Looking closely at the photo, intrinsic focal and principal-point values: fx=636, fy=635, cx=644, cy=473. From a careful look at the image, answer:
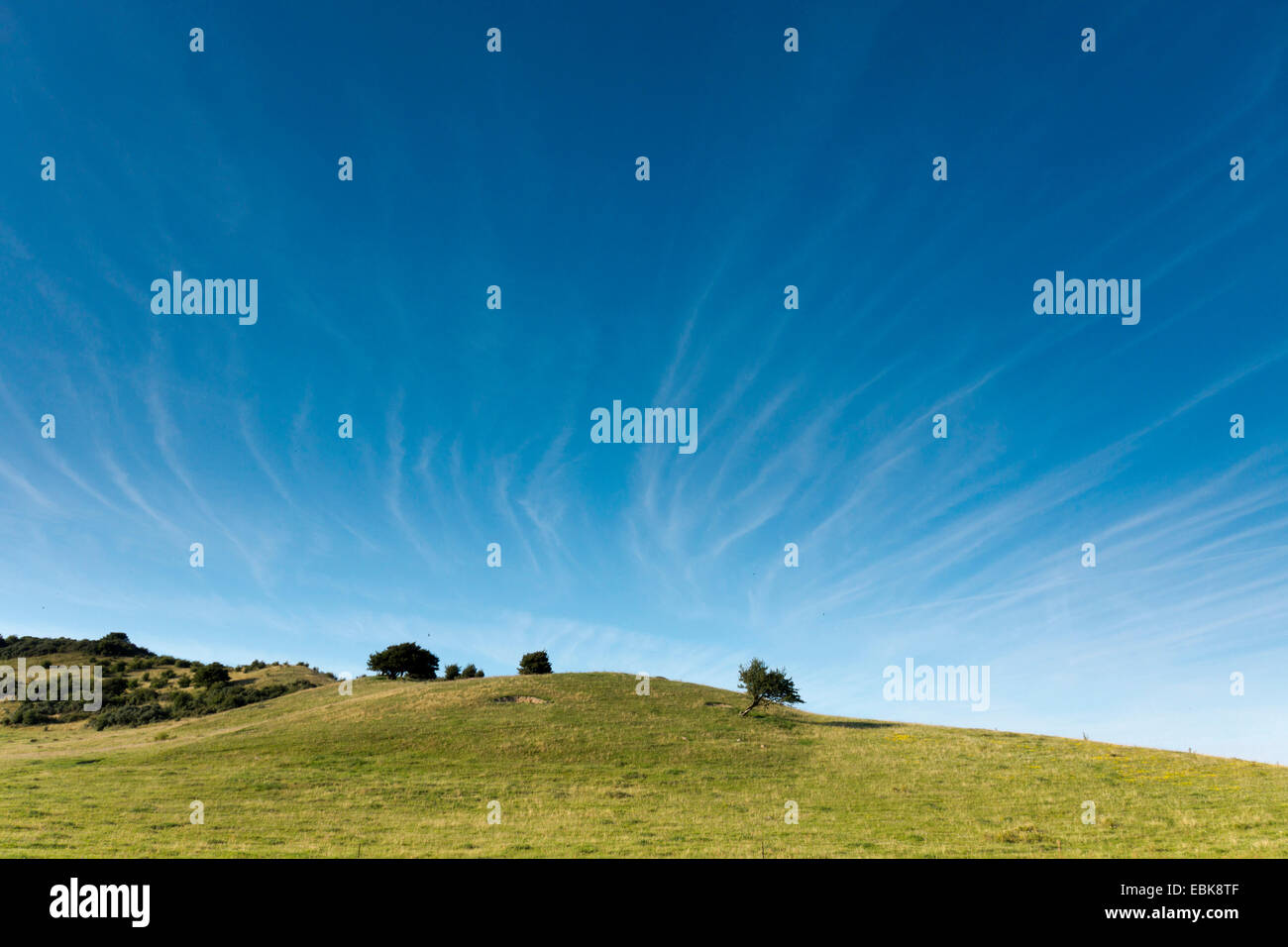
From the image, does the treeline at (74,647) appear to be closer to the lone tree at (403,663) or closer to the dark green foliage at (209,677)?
the dark green foliage at (209,677)

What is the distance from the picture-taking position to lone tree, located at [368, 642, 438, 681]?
8825cm

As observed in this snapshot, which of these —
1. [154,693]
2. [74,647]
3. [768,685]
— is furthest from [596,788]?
[74,647]

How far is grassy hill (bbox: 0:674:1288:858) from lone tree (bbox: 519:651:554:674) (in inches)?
784

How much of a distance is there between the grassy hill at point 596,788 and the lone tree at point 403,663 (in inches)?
1001

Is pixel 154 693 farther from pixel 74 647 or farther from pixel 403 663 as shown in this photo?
pixel 74 647

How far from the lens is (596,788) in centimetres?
3547

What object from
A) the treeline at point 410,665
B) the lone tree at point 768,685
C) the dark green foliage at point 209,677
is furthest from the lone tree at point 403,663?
the lone tree at point 768,685

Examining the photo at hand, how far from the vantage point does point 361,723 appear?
173 ft

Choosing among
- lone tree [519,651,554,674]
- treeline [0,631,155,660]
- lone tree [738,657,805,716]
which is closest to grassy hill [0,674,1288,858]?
lone tree [738,657,805,716]

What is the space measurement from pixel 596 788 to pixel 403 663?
6171 centimetres

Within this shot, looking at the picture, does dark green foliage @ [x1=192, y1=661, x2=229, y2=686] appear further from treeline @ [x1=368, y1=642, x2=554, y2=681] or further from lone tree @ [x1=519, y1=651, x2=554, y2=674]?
lone tree @ [x1=519, y1=651, x2=554, y2=674]
